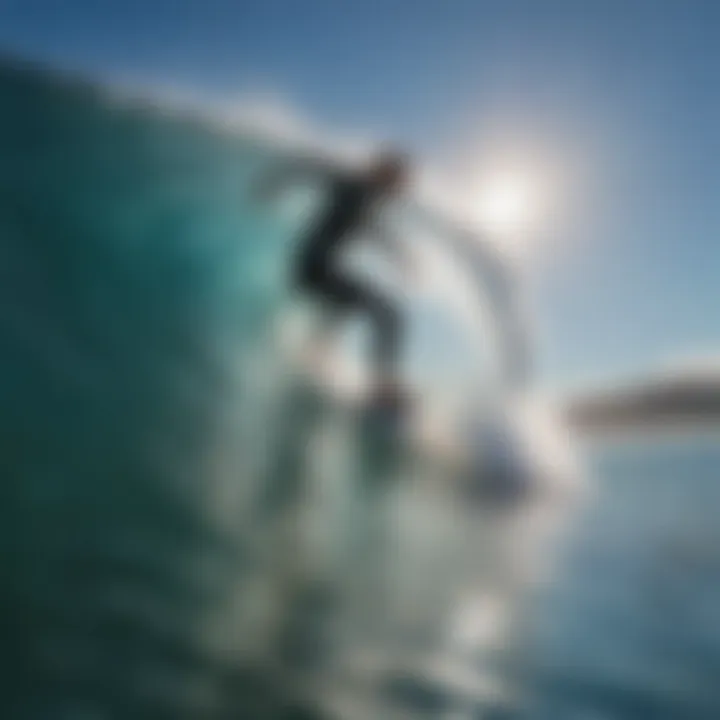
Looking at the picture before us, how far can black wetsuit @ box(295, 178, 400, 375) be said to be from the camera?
1.99 meters

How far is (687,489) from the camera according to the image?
2029mm

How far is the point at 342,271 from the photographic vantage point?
2.06 metres

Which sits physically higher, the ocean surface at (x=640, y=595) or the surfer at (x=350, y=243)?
the surfer at (x=350, y=243)

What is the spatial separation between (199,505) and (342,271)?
537 millimetres

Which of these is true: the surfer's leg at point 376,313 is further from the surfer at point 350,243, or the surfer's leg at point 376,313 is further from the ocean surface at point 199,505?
the ocean surface at point 199,505

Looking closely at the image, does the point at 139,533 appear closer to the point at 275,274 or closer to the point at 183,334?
the point at 183,334

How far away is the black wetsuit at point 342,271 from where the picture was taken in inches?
78.2

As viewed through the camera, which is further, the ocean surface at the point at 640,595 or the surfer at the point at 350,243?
the surfer at the point at 350,243

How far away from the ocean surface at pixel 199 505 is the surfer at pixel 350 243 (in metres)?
0.07

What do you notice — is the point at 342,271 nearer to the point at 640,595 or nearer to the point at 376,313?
the point at 376,313

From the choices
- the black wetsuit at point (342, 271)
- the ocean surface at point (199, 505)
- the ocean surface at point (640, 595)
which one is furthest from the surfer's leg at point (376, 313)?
the ocean surface at point (640, 595)

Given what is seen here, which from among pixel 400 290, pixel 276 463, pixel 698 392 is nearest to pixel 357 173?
pixel 400 290

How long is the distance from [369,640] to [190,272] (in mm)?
863

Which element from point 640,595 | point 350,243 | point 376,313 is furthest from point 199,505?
point 640,595
